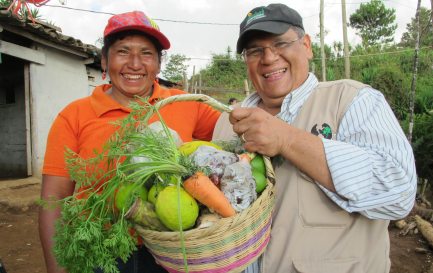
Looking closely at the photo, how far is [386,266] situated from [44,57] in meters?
8.87

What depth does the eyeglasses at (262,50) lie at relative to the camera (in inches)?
72.6

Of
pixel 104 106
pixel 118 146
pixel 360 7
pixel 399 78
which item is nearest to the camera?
pixel 118 146

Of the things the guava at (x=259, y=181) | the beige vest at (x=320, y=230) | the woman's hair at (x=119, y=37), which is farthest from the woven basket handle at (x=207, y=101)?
the woman's hair at (x=119, y=37)

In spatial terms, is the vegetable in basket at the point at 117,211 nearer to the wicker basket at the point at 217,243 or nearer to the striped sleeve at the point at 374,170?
the wicker basket at the point at 217,243

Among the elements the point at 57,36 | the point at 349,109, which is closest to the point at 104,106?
the point at 349,109

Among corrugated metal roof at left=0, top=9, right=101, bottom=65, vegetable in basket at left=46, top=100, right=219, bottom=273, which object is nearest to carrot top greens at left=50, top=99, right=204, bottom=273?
vegetable in basket at left=46, top=100, right=219, bottom=273

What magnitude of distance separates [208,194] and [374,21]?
37.1m

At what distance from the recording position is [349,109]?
5.08ft

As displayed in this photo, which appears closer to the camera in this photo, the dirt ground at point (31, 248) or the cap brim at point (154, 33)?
the cap brim at point (154, 33)

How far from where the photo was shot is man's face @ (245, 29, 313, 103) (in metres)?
1.84

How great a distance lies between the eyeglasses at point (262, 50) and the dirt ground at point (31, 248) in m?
4.36

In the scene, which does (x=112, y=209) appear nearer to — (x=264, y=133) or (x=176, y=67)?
(x=264, y=133)

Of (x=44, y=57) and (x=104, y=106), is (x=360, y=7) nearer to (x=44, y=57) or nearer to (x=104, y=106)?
(x=44, y=57)

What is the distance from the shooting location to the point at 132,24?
2.05m
